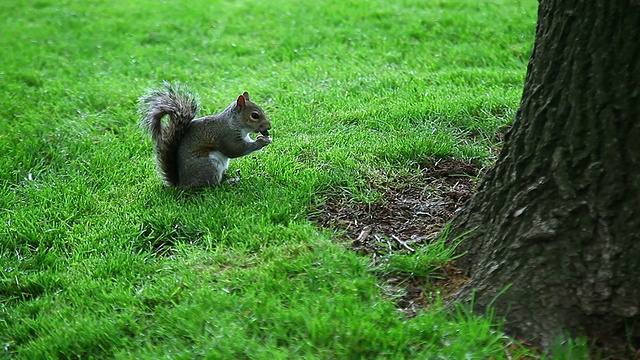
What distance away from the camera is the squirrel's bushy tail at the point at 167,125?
386cm

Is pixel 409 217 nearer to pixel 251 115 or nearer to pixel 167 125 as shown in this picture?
pixel 251 115

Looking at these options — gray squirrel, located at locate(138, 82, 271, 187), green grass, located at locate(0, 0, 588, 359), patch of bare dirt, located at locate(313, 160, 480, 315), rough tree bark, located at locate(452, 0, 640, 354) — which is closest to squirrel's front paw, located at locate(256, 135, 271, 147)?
gray squirrel, located at locate(138, 82, 271, 187)

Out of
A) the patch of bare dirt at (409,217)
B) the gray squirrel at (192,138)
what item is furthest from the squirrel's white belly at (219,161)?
the patch of bare dirt at (409,217)

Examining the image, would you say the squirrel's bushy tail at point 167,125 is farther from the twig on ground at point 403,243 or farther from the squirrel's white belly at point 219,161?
the twig on ground at point 403,243

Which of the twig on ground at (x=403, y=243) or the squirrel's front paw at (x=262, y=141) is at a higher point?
the squirrel's front paw at (x=262, y=141)

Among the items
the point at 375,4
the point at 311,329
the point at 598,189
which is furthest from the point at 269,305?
the point at 375,4

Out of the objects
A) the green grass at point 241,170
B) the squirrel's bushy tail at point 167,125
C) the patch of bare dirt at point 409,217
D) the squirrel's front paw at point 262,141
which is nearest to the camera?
the green grass at point 241,170

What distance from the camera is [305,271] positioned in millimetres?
2947

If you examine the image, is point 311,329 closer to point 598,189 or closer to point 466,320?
point 466,320

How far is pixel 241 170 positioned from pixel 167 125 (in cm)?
49

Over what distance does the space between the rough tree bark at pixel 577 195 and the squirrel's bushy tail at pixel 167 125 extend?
1887mm

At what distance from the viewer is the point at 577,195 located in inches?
98.2

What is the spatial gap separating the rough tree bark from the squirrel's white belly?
5.65 ft

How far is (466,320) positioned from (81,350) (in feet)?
4.76
